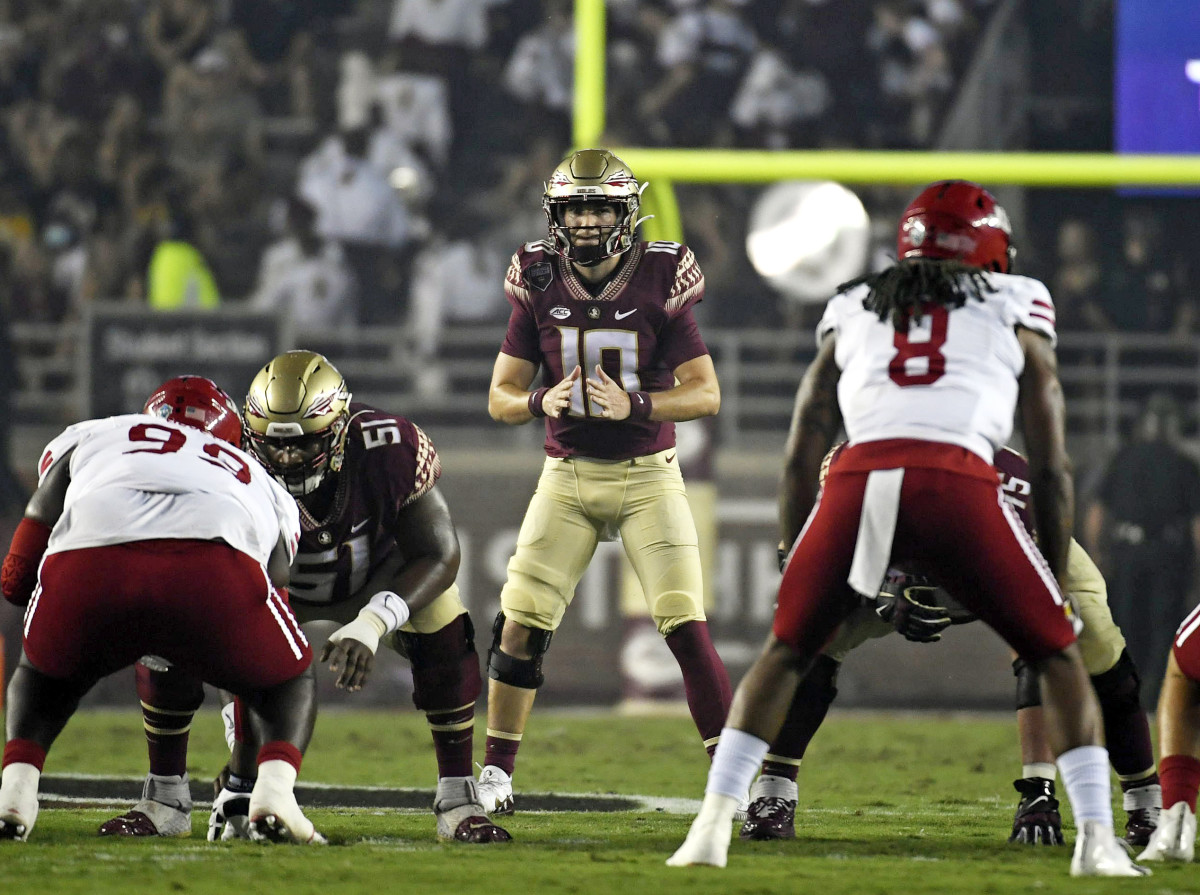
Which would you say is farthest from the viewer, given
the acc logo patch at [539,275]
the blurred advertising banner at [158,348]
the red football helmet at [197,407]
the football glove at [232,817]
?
the blurred advertising banner at [158,348]

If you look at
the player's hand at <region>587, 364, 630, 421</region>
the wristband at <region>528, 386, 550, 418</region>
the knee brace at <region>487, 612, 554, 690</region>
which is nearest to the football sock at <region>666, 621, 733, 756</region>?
the knee brace at <region>487, 612, 554, 690</region>

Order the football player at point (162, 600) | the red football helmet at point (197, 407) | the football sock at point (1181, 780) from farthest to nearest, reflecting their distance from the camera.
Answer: the red football helmet at point (197, 407) → the football sock at point (1181, 780) → the football player at point (162, 600)

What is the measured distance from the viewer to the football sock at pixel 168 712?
4.45 metres

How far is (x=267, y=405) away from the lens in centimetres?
443

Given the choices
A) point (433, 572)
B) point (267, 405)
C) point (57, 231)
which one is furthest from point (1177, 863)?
point (57, 231)

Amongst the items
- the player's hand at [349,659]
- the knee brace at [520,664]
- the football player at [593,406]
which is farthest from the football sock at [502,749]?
the player's hand at [349,659]

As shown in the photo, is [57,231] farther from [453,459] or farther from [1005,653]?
[1005,653]

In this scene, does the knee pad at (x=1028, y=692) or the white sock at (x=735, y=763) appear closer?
the white sock at (x=735, y=763)

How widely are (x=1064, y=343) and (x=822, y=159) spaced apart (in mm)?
1791

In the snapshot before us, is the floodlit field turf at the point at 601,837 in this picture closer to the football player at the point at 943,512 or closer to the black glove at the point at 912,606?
the football player at the point at 943,512

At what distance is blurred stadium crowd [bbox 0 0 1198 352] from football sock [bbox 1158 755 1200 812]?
560 cm

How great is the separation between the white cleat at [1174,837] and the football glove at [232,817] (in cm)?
204

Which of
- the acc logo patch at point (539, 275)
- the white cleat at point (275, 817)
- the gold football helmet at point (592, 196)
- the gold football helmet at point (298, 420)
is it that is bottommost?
the white cleat at point (275, 817)

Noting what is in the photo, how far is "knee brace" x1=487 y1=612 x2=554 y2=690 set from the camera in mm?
5203
